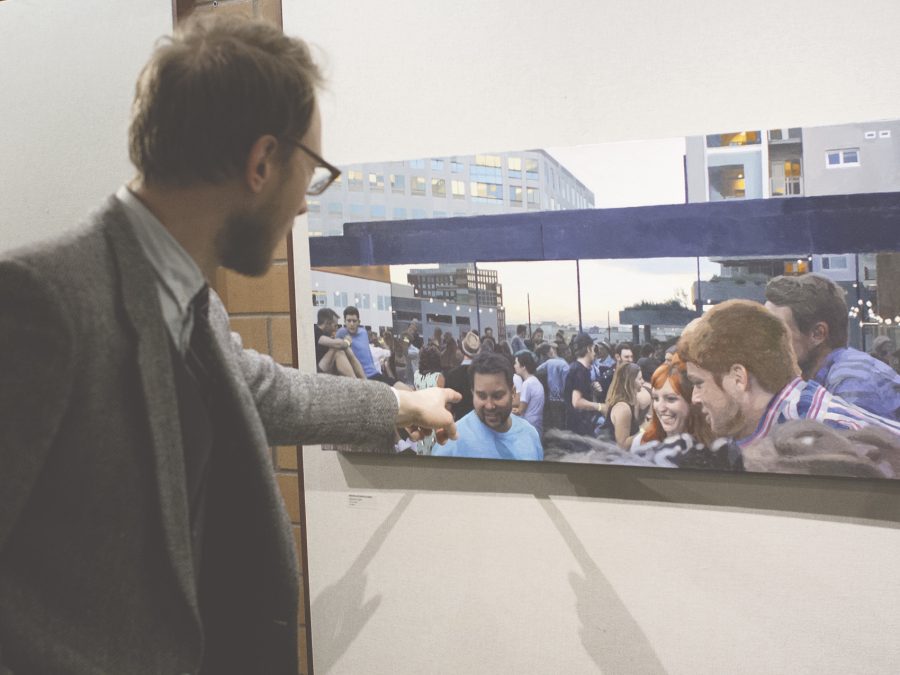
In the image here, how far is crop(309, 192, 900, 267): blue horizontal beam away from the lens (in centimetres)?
104

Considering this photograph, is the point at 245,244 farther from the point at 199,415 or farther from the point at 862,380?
the point at 862,380

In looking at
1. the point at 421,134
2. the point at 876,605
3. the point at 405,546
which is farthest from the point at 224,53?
the point at 876,605

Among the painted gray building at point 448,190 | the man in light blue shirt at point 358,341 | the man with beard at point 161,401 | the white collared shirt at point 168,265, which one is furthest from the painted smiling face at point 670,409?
the white collared shirt at point 168,265

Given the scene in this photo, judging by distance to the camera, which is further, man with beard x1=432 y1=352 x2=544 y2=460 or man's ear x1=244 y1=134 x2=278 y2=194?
man with beard x1=432 y1=352 x2=544 y2=460

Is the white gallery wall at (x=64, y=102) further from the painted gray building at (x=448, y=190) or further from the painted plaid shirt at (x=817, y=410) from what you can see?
the painted plaid shirt at (x=817, y=410)

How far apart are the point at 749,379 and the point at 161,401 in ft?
2.81

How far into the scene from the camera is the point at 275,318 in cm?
144

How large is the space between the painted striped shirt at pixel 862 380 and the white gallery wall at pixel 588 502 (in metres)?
0.15

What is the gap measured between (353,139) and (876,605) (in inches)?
48.0

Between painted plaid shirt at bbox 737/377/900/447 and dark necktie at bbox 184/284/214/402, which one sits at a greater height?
dark necktie at bbox 184/284/214/402

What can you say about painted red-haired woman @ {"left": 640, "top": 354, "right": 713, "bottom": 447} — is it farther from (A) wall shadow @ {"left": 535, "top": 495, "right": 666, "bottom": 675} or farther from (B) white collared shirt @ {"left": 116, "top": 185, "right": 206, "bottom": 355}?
(B) white collared shirt @ {"left": 116, "top": 185, "right": 206, "bottom": 355}

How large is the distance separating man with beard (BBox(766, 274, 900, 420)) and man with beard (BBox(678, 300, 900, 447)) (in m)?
0.01

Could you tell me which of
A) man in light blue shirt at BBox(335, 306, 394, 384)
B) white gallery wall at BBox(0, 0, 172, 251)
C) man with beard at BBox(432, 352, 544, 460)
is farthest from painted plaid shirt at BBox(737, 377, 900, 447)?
white gallery wall at BBox(0, 0, 172, 251)

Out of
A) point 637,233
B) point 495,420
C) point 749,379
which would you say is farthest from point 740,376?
point 495,420
